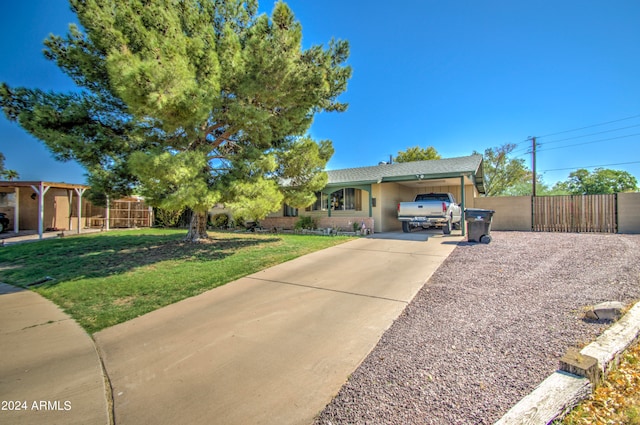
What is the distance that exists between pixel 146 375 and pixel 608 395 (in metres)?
4.12

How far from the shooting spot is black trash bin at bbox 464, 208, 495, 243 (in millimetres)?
9633

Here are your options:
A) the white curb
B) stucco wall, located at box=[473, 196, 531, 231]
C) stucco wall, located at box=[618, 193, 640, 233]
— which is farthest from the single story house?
the white curb

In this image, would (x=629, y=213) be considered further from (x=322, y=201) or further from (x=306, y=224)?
(x=306, y=224)

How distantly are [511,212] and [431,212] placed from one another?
6382mm

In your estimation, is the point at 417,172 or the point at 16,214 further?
the point at 16,214

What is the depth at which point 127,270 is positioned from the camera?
271 inches

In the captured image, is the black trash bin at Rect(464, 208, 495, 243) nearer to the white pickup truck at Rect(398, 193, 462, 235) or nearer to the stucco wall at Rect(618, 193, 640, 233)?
the white pickup truck at Rect(398, 193, 462, 235)

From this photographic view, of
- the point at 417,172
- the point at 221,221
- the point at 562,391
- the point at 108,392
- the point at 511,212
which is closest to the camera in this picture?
the point at 562,391

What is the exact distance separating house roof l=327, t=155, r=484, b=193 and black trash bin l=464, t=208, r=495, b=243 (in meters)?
2.55

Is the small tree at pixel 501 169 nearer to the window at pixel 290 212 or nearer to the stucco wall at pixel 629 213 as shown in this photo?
the stucco wall at pixel 629 213

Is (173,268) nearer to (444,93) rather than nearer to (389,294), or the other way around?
(389,294)

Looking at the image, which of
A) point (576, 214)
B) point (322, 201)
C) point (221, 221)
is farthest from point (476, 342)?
point (221, 221)

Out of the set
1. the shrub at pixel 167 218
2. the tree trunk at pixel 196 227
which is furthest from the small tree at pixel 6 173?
the tree trunk at pixel 196 227

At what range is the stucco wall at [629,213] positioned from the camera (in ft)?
39.0
